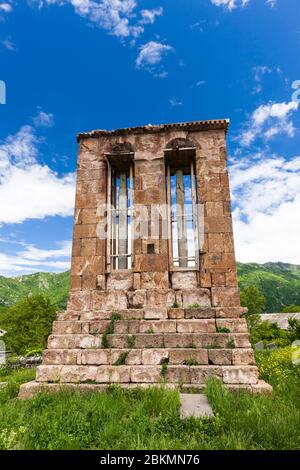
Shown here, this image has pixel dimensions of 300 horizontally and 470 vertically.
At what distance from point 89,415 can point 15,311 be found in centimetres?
3018

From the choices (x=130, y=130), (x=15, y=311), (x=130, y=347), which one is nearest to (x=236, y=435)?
(x=130, y=347)

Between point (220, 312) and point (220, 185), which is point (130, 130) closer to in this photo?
point (220, 185)

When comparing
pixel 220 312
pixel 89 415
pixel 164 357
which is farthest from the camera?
pixel 220 312

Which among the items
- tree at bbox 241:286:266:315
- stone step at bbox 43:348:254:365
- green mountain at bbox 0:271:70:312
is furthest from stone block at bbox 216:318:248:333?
green mountain at bbox 0:271:70:312

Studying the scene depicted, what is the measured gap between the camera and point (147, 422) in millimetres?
3473

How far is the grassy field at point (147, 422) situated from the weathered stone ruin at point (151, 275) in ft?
1.91

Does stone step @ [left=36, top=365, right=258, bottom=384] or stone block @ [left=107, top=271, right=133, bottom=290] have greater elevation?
stone block @ [left=107, top=271, right=133, bottom=290]

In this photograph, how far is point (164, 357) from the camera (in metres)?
5.18

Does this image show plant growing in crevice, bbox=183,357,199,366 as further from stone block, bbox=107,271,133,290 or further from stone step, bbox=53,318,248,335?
stone block, bbox=107,271,133,290

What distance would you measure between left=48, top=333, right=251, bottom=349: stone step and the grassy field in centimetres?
88

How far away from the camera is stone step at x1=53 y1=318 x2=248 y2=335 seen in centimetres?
552

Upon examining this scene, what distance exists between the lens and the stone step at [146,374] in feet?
15.8

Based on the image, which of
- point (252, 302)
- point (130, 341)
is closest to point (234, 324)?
point (130, 341)

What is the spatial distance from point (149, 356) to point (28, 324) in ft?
88.9
